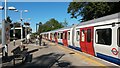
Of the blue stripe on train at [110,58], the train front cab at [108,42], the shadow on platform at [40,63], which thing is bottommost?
the shadow on platform at [40,63]

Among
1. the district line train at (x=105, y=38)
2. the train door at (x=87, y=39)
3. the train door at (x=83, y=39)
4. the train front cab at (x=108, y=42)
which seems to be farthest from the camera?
the train door at (x=83, y=39)

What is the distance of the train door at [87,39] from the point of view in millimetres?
18920

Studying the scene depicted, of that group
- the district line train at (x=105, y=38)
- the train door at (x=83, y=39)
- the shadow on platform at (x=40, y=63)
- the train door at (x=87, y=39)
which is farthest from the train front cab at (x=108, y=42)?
the train door at (x=83, y=39)

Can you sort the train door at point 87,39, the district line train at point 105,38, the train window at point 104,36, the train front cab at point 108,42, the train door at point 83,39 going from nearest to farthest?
1. the train front cab at point 108,42
2. the district line train at point 105,38
3. the train window at point 104,36
4. the train door at point 87,39
5. the train door at point 83,39

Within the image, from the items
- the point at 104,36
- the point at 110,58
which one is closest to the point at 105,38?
the point at 104,36

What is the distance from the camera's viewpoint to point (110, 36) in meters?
14.8

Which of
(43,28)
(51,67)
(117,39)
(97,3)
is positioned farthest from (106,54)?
(43,28)

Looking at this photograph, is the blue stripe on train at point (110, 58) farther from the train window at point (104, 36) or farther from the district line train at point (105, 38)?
the train window at point (104, 36)

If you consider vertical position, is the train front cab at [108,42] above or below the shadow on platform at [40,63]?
above

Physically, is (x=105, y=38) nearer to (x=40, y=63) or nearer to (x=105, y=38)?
(x=105, y=38)

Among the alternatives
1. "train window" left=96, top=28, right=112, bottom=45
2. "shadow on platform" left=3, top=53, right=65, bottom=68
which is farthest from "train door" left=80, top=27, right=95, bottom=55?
"shadow on platform" left=3, top=53, right=65, bottom=68

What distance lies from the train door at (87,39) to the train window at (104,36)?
151cm

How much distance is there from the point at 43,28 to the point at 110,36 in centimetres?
14132

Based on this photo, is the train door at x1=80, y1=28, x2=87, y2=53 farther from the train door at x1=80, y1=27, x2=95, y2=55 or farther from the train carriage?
the train carriage
